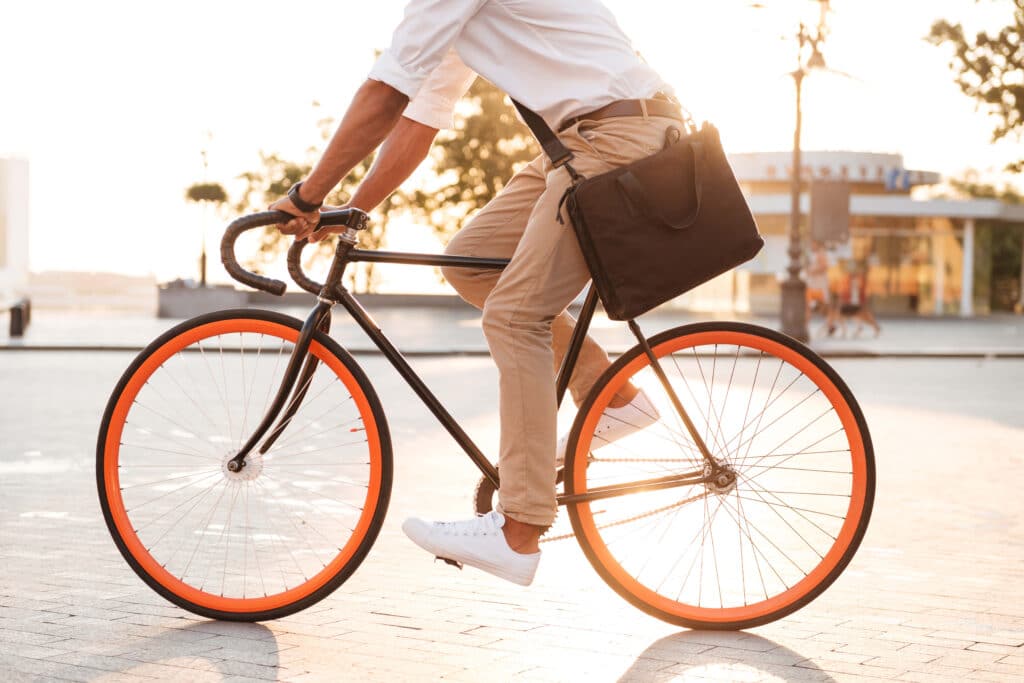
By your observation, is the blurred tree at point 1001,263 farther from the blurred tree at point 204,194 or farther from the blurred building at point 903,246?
the blurred tree at point 204,194

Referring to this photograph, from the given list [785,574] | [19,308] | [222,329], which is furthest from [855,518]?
[19,308]

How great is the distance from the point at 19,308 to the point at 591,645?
83.0 feet

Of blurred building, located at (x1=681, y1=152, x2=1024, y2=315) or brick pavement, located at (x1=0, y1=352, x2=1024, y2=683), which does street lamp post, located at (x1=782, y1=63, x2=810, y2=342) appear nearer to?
brick pavement, located at (x1=0, y1=352, x2=1024, y2=683)

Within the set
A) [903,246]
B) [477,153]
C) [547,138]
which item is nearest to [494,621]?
[547,138]

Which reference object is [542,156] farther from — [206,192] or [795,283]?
[206,192]

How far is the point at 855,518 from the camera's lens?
3.99 m

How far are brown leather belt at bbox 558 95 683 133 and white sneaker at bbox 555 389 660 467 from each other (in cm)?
76

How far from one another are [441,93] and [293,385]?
895 millimetres

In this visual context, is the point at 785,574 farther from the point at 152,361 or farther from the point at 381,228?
the point at 381,228

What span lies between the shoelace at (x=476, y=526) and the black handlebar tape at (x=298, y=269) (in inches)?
28.8

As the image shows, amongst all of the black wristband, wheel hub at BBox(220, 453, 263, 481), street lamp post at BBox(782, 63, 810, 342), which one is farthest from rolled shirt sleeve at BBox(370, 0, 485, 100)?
street lamp post at BBox(782, 63, 810, 342)

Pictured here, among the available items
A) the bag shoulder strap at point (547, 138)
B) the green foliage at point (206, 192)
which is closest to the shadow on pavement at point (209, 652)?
the bag shoulder strap at point (547, 138)

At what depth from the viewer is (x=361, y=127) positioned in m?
3.71

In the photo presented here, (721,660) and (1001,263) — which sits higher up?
(721,660)
